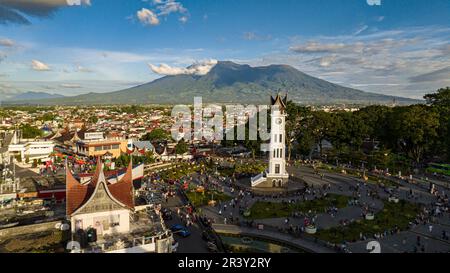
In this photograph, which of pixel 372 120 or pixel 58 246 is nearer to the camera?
pixel 58 246

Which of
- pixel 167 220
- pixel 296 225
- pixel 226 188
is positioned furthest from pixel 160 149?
pixel 296 225

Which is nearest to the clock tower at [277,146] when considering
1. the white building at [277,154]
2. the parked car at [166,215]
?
the white building at [277,154]

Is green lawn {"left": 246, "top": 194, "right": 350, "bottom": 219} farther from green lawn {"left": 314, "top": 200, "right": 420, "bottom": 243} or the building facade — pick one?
the building facade

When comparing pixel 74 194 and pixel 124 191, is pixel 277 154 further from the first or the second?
pixel 74 194

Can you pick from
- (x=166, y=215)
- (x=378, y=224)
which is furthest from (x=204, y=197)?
(x=378, y=224)

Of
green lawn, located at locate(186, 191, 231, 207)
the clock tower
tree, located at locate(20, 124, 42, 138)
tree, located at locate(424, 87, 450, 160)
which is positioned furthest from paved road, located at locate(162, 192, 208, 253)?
tree, located at locate(20, 124, 42, 138)

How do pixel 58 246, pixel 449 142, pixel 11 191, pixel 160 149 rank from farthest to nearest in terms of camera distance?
pixel 160 149 < pixel 449 142 < pixel 11 191 < pixel 58 246

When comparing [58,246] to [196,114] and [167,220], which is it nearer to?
[167,220]
